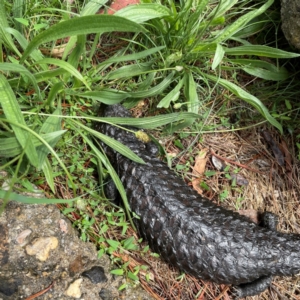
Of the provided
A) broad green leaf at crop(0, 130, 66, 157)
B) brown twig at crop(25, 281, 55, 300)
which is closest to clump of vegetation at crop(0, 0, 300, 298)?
broad green leaf at crop(0, 130, 66, 157)

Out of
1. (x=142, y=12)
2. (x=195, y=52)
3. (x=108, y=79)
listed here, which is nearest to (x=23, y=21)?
(x=108, y=79)

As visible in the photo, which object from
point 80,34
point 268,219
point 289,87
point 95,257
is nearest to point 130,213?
point 95,257

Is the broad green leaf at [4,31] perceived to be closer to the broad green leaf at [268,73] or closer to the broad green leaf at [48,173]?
the broad green leaf at [48,173]

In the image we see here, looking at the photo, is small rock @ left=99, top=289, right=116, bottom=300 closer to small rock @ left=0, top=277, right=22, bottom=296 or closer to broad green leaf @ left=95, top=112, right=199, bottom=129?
small rock @ left=0, top=277, right=22, bottom=296

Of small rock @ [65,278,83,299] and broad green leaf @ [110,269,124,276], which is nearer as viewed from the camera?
small rock @ [65,278,83,299]

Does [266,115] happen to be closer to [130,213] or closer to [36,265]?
[130,213]

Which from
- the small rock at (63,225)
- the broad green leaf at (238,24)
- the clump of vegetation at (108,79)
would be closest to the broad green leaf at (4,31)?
the clump of vegetation at (108,79)
